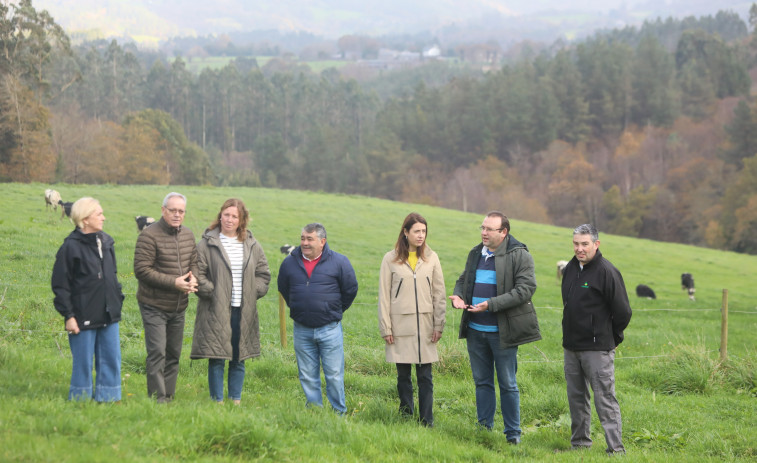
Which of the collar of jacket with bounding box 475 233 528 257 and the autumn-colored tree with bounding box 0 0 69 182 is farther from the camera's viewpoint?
the autumn-colored tree with bounding box 0 0 69 182

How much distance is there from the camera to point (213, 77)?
126375 millimetres

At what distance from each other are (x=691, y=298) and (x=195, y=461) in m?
23.6

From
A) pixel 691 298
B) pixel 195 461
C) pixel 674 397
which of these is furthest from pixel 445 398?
pixel 691 298

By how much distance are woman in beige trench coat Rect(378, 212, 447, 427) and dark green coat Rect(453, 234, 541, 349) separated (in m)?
0.48

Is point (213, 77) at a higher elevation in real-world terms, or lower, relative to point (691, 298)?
higher

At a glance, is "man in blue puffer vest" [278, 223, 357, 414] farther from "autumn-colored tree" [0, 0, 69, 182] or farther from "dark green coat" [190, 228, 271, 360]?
"autumn-colored tree" [0, 0, 69, 182]

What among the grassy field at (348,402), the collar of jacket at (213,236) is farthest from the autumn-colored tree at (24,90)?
the collar of jacket at (213,236)

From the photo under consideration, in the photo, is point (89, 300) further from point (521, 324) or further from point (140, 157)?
point (140, 157)

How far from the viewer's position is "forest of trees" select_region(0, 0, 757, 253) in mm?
62906

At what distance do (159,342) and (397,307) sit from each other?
2.59 metres

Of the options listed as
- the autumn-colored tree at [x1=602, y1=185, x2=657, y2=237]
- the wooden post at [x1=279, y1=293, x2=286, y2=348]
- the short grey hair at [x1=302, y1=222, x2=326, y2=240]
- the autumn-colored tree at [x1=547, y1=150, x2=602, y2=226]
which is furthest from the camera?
the autumn-colored tree at [x1=547, y1=150, x2=602, y2=226]

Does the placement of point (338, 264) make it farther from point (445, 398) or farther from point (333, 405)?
point (445, 398)

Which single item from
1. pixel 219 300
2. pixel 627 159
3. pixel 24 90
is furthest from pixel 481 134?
pixel 219 300

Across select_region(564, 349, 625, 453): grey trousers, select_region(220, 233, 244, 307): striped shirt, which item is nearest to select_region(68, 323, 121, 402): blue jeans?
select_region(220, 233, 244, 307): striped shirt
